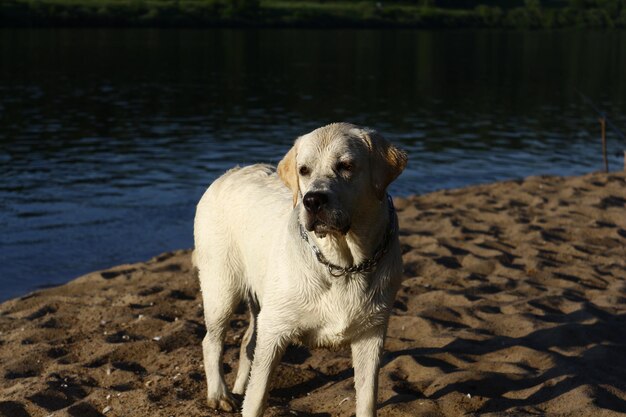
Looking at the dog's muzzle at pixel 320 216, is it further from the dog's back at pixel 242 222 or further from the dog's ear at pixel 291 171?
the dog's back at pixel 242 222

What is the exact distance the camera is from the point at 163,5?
255ft

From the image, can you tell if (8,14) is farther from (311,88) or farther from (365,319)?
(365,319)

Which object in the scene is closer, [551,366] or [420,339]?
[551,366]

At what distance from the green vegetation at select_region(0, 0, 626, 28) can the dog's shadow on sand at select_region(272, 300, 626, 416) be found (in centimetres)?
6175

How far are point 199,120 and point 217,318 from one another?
70.6 ft

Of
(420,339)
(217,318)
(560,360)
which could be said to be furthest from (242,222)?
(560,360)

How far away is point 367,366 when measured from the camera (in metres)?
5.55

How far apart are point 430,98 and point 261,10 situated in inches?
1983

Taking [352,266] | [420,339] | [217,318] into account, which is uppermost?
[352,266]

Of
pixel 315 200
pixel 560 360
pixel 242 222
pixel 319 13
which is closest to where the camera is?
pixel 315 200

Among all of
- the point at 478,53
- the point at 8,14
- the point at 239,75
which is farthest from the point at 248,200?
the point at 8,14

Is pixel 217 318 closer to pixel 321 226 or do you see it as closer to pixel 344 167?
pixel 321 226

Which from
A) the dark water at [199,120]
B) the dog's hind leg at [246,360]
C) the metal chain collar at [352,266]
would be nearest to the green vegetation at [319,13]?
the dark water at [199,120]

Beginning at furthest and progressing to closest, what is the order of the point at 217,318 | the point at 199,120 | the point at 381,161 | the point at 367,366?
1. the point at 199,120
2. the point at 217,318
3. the point at 367,366
4. the point at 381,161
